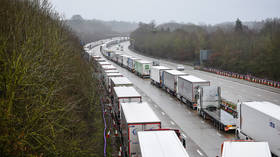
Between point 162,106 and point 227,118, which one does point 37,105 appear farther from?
point 162,106

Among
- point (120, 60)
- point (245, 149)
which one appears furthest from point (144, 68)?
point (245, 149)

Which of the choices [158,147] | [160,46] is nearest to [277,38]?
[158,147]

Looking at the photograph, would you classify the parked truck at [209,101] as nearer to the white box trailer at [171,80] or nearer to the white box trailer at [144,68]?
the white box trailer at [171,80]

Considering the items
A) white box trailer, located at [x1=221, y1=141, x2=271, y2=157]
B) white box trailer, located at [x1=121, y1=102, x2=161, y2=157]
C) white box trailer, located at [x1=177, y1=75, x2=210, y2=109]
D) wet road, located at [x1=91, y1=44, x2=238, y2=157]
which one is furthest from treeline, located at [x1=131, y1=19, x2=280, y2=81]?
white box trailer, located at [x1=221, y1=141, x2=271, y2=157]

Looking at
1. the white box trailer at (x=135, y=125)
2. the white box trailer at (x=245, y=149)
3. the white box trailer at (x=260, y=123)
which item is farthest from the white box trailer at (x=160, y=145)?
the white box trailer at (x=260, y=123)

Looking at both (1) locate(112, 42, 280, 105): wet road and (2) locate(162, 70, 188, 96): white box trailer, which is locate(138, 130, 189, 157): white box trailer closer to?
(1) locate(112, 42, 280, 105): wet road

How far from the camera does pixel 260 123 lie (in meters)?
17.8

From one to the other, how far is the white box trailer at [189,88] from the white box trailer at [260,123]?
994cm

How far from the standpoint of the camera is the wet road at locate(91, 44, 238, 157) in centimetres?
2058

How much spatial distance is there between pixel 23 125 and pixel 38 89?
2.10m

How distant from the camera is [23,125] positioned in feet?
34.7

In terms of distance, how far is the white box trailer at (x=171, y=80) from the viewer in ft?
124

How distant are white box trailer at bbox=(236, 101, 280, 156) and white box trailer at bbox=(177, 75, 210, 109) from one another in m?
9.94

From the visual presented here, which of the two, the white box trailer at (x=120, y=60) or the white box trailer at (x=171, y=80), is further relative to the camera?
the white box trailer at (x=120, y=60)
